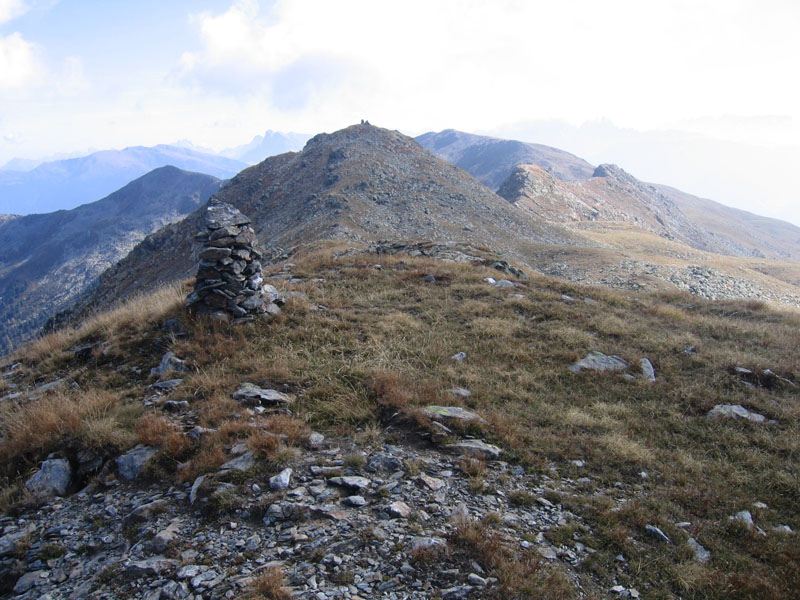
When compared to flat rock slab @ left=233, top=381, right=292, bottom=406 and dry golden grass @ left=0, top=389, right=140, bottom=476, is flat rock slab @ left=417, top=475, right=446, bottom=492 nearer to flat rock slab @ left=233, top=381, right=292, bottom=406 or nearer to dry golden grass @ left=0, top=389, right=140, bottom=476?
flat rock slab @ left=233, top=381, right=292, bottom=406

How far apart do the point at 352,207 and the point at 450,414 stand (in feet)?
158

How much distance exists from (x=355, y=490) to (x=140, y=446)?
140 inches

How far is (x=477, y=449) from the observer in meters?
6.49

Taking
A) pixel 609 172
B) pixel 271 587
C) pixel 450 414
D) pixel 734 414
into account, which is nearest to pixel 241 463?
pixel 271 587

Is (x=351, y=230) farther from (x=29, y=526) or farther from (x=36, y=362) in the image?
(x=29, y=526)

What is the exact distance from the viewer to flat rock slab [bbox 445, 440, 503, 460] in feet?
21.1

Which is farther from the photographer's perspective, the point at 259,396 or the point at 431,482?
the point at 259,396

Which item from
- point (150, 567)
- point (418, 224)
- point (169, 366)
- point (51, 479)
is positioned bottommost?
point (150, 567)

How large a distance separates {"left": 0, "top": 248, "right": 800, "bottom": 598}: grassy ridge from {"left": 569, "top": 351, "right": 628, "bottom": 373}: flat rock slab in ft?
0.96

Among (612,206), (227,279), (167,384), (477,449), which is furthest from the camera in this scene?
(612,206)

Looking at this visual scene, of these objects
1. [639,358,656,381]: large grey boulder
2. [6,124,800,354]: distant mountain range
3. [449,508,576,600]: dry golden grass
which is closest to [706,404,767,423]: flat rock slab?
[639,358,656,381]: large grey boulder

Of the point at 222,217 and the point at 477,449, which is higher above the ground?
the point at 222,217

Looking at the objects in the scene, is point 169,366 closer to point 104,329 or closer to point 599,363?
point 104,329

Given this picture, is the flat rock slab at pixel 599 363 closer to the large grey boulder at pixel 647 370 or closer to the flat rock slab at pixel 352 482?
the large grey boulder at pixel 647 370
